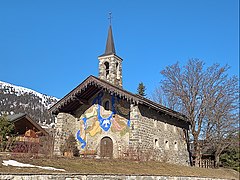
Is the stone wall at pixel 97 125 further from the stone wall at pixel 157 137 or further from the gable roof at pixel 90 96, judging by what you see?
the stone wall at pixel 157 137

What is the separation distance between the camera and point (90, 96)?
27500 millimetres

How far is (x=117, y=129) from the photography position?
83.0ft

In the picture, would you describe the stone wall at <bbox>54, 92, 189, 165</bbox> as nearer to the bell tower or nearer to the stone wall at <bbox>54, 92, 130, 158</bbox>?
the stone wall at <bbox>54, 92, 130, 158</bbox>

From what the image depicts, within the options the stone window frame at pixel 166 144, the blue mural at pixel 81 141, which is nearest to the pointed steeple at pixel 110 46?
the blue mural at pixel 81 141

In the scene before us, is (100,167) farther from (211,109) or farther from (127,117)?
(211,109)

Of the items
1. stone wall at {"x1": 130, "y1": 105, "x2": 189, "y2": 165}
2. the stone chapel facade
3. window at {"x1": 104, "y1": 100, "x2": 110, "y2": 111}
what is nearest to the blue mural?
the stone chapel facade

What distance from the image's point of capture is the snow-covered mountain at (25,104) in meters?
100

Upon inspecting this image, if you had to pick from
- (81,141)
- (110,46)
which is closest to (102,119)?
(81,141)

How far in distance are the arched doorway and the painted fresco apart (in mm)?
748

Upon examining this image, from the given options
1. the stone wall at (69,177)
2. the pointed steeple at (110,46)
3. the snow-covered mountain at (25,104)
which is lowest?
the stone wall at (69,177)

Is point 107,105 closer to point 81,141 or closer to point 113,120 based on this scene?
point 113,120

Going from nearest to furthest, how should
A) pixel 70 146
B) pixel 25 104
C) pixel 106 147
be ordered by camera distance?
pixel 106 147 → pixel 70 146 → pixel 25 104

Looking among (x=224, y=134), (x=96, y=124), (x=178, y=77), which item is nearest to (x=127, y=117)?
(x=96, y=124)

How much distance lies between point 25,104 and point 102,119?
105m
